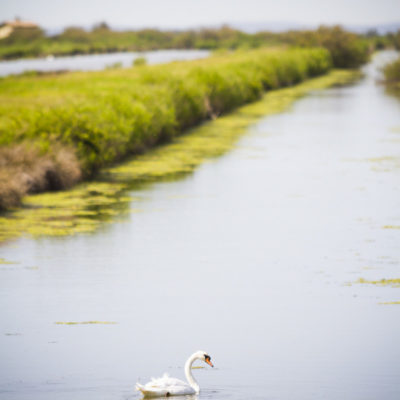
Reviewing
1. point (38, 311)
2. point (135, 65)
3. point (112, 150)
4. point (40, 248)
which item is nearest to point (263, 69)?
point (135, 65)

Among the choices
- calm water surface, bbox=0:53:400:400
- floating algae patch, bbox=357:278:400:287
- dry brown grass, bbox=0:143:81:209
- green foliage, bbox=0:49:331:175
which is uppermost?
green foliage, bbox=0:49:331:175

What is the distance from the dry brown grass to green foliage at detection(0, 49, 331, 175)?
336 millimetres

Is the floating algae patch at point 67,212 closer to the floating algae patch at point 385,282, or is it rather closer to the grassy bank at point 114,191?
the grassy bank at point 114,191

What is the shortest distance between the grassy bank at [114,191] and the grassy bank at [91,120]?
29cm

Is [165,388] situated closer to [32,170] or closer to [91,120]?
[32,170]

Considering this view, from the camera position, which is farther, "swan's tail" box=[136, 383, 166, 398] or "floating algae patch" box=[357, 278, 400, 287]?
"floating algae patch" box=[357, 278, 400, 287]

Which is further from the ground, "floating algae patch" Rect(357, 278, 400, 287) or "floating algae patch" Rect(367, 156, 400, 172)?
"floating algae patch" Rect(367, 156, 400, 172)

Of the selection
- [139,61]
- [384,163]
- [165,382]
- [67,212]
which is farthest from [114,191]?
[139,61]

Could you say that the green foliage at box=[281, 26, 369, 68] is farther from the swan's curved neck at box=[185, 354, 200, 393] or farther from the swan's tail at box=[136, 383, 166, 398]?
the swan's tail at box=[136, 383, 166, 398]

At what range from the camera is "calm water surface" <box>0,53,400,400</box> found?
604 centimetres

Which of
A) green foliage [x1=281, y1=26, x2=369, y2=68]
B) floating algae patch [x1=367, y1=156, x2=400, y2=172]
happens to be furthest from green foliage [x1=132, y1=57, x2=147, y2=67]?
floating algae patch [x1=367, y1=156, x2=400, y2=172]

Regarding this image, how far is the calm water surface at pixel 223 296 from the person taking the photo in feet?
19.8

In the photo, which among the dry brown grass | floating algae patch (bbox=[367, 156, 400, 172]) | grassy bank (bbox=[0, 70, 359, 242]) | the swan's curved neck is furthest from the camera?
floating algae patch (bbox=[367, 156, 400, 172])

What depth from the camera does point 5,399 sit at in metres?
5.64
